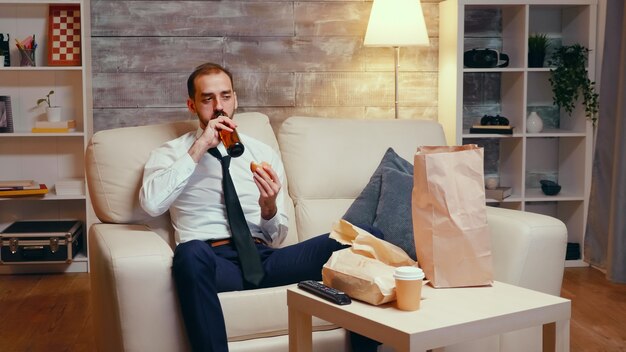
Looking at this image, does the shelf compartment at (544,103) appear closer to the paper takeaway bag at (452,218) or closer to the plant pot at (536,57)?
the plant pot at (536,57)

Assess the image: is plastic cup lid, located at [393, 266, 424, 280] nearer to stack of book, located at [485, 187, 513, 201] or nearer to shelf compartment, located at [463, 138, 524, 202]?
stack of book, located at [485, 187, 513, 201]

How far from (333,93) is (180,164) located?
2096 millimetres

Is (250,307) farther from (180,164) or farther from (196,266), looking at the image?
(180,164)

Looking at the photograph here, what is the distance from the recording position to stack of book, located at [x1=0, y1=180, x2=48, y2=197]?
4.41 m

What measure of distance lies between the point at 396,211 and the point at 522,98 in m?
1.96

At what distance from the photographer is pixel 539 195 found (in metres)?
4.67

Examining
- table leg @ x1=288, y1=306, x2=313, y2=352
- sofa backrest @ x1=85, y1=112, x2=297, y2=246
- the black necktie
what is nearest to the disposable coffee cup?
table leg @ x1=288, y1=306, x2=313, y2=352

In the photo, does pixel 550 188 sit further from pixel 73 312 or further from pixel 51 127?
pixel 51 127

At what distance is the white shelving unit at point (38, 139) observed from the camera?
4.60 m

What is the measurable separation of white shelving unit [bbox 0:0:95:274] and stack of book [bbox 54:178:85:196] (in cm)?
5

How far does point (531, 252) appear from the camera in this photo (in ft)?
8.25

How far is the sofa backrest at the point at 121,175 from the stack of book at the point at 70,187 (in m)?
1.67

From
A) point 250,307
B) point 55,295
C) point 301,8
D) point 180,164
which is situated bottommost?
point 55,295

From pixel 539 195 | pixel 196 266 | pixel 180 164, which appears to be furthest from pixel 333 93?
pixel 196 266
